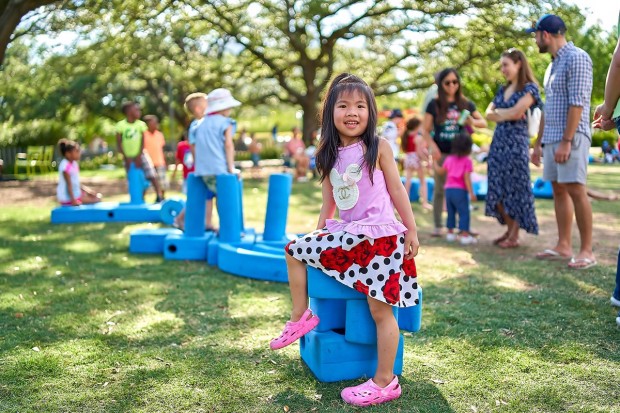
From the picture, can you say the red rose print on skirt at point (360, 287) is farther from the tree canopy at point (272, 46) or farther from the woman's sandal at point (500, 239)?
the tree canopy at point (272, 46)

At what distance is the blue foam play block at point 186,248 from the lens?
651 centimetres

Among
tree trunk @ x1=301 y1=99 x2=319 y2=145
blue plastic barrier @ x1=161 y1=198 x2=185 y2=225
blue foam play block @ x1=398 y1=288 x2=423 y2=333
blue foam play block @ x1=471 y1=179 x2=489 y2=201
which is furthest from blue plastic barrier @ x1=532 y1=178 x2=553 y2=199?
tree trunk @ x1=301 y1=99 x2=319 y2=145

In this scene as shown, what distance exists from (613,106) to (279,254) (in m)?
3.12

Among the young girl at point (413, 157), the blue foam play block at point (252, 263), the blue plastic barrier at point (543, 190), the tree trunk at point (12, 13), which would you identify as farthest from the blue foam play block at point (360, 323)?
the blue plastic barrier at point (543, 190)

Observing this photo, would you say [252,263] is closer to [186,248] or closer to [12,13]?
[186,248]

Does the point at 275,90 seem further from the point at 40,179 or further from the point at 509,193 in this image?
the point at 509,193

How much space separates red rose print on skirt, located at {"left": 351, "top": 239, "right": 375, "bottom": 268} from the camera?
10.1 feet

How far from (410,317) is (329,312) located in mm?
436

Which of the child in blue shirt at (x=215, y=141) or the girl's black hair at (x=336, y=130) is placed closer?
the girl's black hair at (x=336, y=130)

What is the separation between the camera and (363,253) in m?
3.09

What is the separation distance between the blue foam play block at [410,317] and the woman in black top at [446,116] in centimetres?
422

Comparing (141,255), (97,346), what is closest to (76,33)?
(141,255)

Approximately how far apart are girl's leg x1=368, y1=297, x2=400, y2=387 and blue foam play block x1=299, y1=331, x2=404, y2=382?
192mm

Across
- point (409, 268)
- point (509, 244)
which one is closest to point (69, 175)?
point (509, 244)
